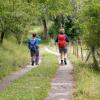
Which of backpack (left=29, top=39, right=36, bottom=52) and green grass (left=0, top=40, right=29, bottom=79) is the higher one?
backpack (left=29, top=39, right=36, bottom=52)

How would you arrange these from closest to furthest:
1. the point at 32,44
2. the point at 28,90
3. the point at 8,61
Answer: the point at 28,90
the point at 8,61
the point at 32,44

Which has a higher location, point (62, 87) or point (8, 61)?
point (62, 87)

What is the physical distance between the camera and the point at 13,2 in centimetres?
1975

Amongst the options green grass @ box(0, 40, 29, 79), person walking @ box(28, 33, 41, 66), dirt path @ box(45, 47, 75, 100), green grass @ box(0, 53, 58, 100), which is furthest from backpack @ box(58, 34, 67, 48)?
green grass @ box(0, 53, 58, 100)

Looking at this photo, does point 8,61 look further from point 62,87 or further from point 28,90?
point 28,90

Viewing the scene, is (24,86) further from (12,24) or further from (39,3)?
(12,24)

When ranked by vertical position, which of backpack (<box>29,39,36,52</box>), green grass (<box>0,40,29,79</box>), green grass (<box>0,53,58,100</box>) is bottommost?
green grass (<box>0,40,29,79</box>)

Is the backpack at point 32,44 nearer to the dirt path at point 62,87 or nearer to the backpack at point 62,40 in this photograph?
the backpack at point 62,40

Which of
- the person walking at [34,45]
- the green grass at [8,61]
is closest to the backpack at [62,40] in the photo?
the person walking at [34,45]

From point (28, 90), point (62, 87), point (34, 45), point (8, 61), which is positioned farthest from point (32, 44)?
point (28, 90)

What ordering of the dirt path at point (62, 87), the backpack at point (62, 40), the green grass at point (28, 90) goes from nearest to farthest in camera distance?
1. the green grass at point (28, 90)
2. the dirt path at point (62, 87)
3. the backpack at point (62, 40)

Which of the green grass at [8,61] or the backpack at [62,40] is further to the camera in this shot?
the backpack at [62,40]

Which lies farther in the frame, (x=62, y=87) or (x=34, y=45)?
(x=34, y=45)

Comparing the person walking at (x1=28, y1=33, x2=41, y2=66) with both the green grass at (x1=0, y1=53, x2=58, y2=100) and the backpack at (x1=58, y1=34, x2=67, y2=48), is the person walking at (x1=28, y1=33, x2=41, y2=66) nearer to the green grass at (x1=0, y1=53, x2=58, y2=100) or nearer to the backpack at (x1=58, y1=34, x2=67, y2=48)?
the backpack at (x1=58, y1=34, x2=67, y2=48)
